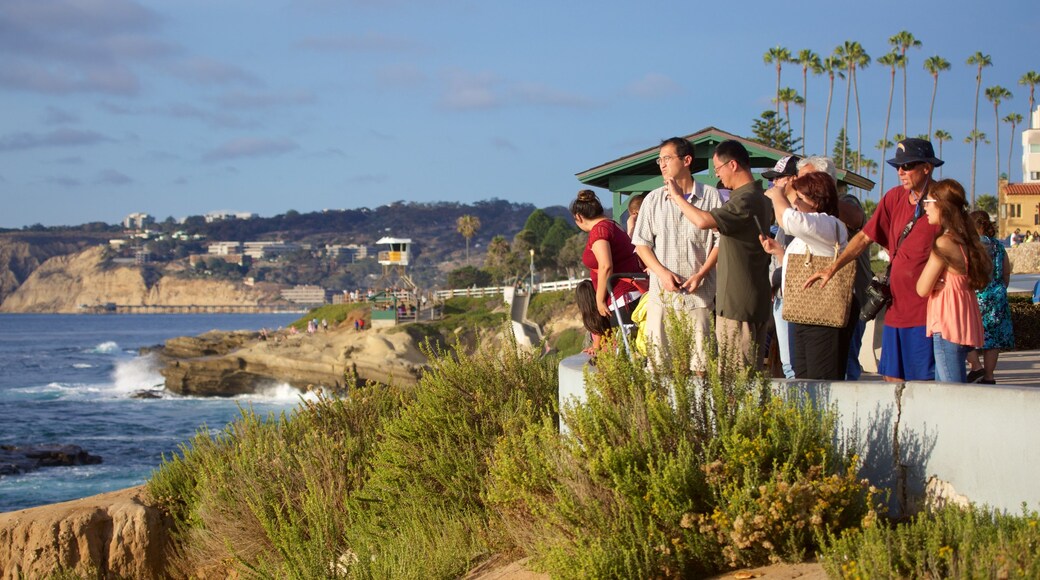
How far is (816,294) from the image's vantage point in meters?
6.25

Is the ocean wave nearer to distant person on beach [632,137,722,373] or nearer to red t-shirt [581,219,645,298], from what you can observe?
red t-shirt [581,219,645,298]

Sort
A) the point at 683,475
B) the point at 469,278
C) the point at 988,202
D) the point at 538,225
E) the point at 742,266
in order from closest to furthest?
the point at 683,475, the point at 742,266, the point at 988,202, the point at 538,225, the point at 469,278

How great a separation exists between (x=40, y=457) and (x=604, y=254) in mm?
26301

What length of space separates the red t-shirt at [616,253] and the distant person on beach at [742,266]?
4.50 ft

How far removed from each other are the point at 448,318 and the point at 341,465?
192 ft

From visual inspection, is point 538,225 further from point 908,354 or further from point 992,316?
point 908,354

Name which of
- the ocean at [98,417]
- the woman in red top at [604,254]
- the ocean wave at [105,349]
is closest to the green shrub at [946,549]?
the woman in red top at [604,254]

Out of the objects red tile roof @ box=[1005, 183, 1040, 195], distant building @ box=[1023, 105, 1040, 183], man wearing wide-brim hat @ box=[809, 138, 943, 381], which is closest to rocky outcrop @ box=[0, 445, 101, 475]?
man wearing wide-brim hat @ box=[809, 138, 943, 381]

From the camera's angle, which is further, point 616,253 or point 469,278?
point 469,278

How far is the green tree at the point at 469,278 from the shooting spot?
366 ft

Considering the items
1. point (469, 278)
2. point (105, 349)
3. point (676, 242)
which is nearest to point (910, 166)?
point (676, 242)

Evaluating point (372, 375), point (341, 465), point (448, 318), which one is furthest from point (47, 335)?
point (341, 465)

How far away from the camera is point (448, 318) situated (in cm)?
6688

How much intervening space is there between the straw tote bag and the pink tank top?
0.49 metres
